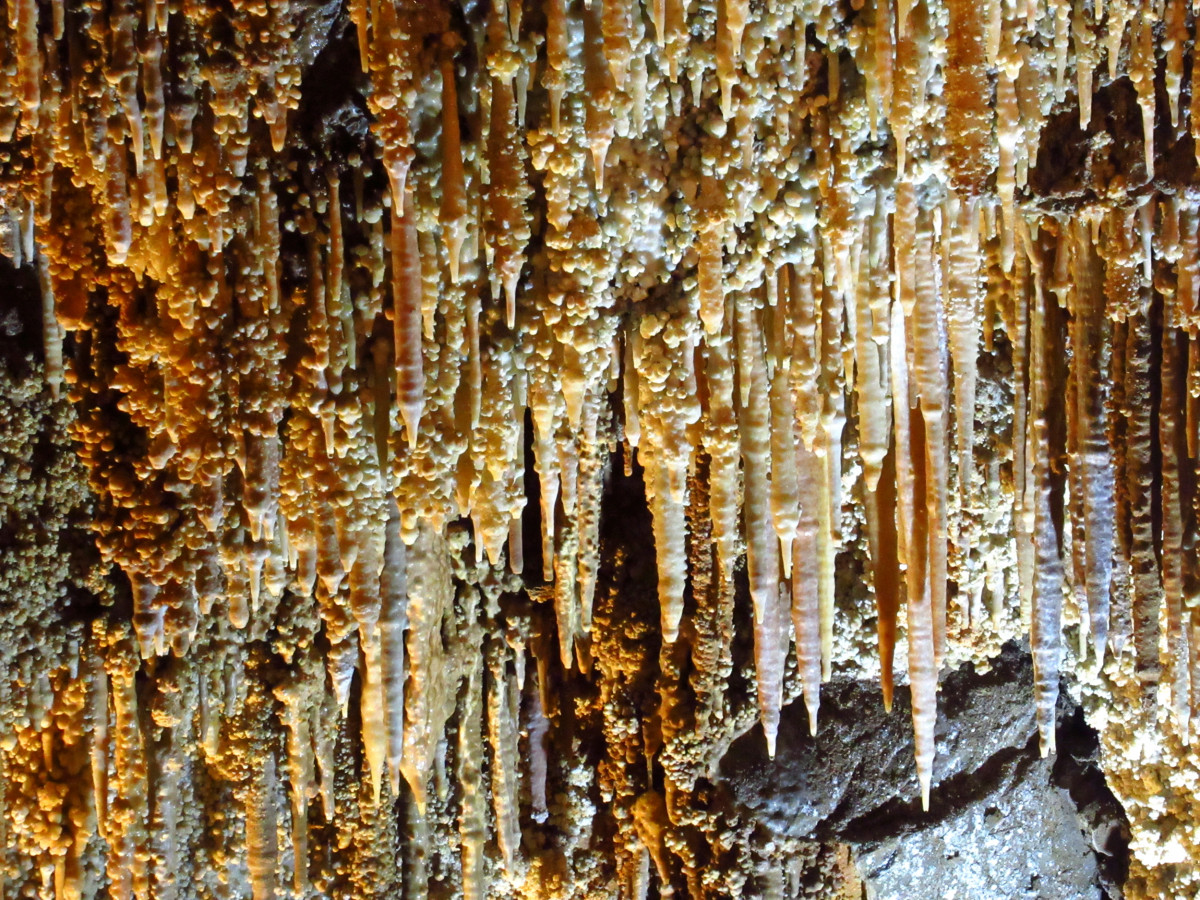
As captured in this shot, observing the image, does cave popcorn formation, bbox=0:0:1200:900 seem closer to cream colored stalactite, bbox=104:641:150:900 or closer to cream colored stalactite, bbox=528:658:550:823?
cream colored stalactite, bbox=104:641:150:900

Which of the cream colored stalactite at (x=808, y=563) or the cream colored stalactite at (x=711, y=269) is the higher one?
the cream colored stalactite at (x=711, y=269)

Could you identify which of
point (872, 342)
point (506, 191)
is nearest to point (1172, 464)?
point (872, 342)

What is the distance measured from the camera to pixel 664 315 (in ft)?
7.69

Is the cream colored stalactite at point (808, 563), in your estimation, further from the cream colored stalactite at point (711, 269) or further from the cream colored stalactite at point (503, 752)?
the cream colored stalactite at point (503, 752)

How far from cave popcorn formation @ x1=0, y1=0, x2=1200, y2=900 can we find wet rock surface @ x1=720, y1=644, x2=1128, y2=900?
127mm

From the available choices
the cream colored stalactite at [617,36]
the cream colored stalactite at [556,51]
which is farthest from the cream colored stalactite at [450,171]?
the cream colored stalactite at [617,36]

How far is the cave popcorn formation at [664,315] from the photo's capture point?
2029mm

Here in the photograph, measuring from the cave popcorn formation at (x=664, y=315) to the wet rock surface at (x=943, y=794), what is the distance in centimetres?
13

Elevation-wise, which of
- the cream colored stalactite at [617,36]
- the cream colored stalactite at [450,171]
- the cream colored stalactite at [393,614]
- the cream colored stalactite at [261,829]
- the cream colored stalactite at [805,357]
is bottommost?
the cream colored stalactite at [261,829]

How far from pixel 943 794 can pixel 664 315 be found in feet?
5.55

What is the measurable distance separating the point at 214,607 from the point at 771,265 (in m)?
1.90

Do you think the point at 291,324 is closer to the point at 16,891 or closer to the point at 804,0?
the point at 804,0

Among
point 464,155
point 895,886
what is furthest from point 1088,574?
point 464,155

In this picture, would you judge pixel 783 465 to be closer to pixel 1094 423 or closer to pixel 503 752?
pixel 1094 423
